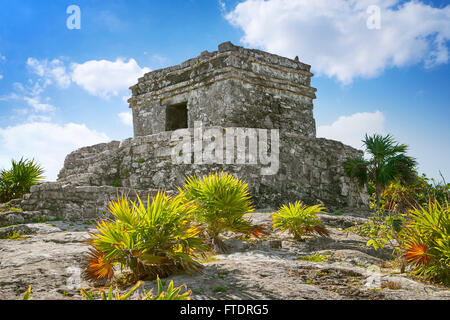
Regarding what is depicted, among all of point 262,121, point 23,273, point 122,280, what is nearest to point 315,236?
point 122,280

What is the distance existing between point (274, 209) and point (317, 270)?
4687mm

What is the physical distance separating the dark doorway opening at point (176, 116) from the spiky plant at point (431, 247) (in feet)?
32.2

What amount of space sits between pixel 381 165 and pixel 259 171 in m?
4.11

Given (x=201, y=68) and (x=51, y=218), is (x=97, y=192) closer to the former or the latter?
(x=51, y=218)

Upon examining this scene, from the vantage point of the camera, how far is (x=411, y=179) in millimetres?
10180

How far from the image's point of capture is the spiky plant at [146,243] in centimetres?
358

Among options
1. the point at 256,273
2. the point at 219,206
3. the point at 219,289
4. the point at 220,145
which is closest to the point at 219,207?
the point at 219,206

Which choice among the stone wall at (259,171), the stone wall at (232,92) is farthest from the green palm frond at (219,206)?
the stone wall at (232,92)

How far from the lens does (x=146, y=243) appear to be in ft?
11.9

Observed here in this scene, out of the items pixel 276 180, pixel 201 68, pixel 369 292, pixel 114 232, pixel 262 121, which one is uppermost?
pixel 201 68

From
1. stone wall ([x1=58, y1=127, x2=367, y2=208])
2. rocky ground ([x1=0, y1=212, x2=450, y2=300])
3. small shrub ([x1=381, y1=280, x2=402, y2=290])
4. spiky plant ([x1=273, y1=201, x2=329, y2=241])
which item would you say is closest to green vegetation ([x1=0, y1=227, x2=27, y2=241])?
rocky ground ([x1=0, y1=212, x2=450, y2=300])

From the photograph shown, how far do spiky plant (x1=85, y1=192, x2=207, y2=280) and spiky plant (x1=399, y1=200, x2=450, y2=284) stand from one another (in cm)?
242

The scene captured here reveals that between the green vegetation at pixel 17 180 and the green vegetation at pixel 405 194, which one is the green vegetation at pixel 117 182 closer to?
the green vegetation at pixel 17 180

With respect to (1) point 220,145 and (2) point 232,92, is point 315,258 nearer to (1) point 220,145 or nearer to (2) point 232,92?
(1) point 220,145
